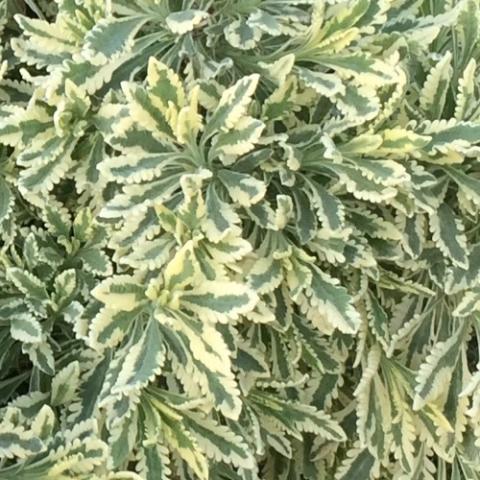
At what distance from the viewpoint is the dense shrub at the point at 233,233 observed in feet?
3.06

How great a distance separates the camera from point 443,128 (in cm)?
101

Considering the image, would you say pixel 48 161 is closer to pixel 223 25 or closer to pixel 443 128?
pixel 223 25

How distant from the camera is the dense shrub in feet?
3.06

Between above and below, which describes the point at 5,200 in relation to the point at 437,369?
above

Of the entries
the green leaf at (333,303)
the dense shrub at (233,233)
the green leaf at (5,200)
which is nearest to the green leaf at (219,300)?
the dense shrub at (233,233)

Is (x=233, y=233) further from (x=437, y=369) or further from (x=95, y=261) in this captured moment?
(x=437, y=369)

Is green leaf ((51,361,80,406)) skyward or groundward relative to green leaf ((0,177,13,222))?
groundward

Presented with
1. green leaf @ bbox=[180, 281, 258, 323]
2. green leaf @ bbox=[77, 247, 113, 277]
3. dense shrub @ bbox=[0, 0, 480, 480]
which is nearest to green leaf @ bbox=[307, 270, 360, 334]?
dense shrub @ bbox=[0, 0, 480, 480]

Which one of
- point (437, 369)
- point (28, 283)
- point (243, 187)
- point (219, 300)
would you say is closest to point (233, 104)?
point (243, 187)

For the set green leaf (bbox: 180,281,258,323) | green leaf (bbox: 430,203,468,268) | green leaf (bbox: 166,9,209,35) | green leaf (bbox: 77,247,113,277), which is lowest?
green leaf (bbox: 430,203,468,268)

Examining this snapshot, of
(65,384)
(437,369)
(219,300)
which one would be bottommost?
(437,369)

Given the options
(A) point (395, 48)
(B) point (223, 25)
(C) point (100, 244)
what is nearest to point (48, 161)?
(C) point (100, 244)

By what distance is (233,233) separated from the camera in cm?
93

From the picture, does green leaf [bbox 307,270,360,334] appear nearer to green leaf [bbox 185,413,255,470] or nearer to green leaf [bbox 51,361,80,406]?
green leaf [bbox 185,413,255,470]
